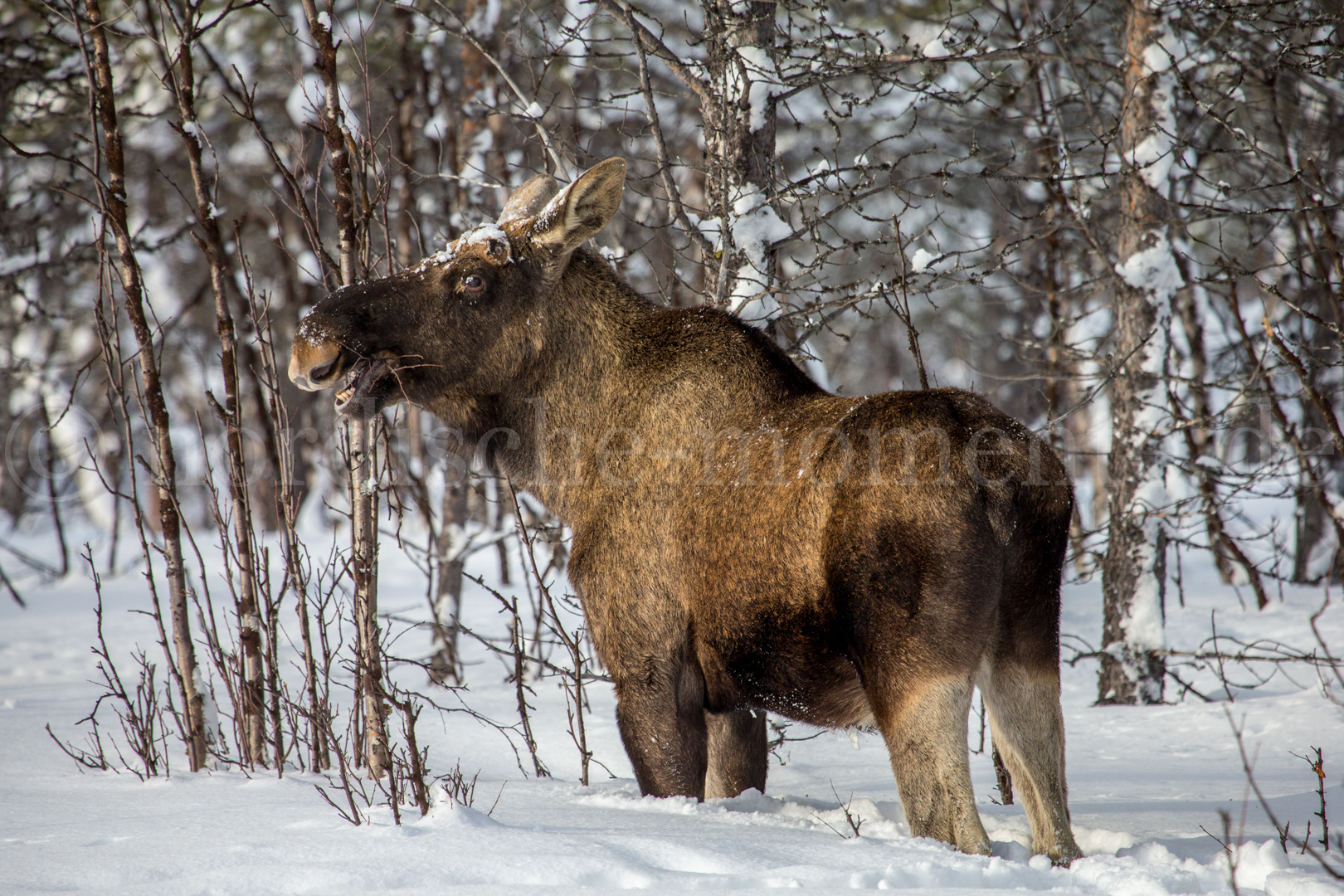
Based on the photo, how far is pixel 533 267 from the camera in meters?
4.03

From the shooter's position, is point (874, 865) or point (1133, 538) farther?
point (1133, 538)

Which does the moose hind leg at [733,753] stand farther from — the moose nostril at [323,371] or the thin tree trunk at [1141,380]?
the thin tree trunk at [1141,380]

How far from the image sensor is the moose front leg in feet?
11.3

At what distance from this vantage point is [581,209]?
3.91 meters

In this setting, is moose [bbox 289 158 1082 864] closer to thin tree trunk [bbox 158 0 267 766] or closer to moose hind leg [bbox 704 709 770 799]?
moose hind leg [bbox 704 709 770 799]

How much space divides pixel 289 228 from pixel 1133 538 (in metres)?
15.6

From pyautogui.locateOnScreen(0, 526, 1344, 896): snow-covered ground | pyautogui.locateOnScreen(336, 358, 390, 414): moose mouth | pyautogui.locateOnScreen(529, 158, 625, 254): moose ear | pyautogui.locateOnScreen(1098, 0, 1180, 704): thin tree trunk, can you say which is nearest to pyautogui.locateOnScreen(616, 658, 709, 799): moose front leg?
pyautogui.locateOnScreen(0, 526, 1344, 896): snow-covered ground

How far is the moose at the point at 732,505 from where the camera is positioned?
9.37ft

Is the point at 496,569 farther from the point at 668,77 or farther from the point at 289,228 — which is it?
the point at 289,228

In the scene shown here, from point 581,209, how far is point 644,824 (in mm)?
2348

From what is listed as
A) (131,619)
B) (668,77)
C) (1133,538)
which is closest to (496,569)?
(131,619)

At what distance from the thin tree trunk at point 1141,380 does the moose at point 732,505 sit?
10.4ft

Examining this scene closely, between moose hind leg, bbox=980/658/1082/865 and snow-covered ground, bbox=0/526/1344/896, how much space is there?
187 mm

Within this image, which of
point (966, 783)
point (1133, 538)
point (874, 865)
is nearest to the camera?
point (874, 865)
